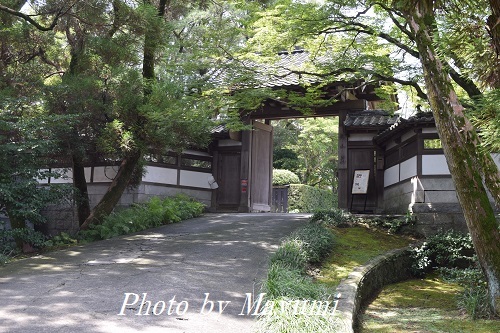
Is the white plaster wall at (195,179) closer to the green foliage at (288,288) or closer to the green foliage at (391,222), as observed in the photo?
the green foliage at (391,222)

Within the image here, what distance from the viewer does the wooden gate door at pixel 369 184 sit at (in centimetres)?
1605

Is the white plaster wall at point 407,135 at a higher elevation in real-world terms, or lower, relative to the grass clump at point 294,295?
higher

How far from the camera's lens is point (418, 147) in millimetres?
13133

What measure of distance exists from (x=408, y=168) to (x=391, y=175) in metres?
1.43

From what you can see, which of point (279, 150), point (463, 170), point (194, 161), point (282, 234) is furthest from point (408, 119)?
point (279, 150)

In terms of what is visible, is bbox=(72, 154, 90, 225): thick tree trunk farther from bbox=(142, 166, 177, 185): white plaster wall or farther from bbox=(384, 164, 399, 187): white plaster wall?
bbox=(384, 164, 399, 187): white plaster wall

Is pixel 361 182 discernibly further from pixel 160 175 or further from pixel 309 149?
pixel 309 149

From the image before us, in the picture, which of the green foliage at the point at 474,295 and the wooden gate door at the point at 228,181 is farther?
the wooden gate door at the point at 228,181

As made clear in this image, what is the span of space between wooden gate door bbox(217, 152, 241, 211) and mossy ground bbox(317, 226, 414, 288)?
6005mm

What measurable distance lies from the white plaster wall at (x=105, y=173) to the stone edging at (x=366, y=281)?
8.83 m

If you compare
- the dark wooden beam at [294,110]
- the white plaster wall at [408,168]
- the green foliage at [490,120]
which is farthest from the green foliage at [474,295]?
the dark wooden beam at [294,110]

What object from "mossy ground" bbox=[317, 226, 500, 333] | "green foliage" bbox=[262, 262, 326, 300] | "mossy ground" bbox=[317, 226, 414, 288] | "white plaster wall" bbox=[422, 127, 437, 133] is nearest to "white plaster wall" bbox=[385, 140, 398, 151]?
"white plaster wall" bbox=[422, 127, 437, 133]

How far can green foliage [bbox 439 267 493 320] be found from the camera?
23.5ft

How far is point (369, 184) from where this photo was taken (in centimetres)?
1606
